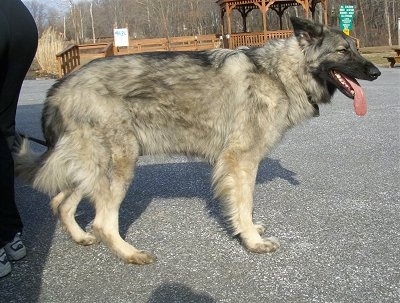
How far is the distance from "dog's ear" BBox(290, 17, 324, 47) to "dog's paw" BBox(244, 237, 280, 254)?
1.69 metres

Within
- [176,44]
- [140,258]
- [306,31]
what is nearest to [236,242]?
[140,258]

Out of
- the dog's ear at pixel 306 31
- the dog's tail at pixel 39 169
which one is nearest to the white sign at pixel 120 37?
the dog's ear at pixel 306 31

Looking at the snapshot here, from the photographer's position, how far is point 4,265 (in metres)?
3.27

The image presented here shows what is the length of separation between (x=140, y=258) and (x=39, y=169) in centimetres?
107

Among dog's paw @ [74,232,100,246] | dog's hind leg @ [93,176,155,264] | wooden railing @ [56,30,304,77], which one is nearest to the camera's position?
dog's hind leg @ [93,176,155,264]

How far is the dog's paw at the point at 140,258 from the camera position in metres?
3.38

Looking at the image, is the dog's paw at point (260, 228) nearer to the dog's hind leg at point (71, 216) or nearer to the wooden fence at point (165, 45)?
the dog's hind leg at point (71, 216)

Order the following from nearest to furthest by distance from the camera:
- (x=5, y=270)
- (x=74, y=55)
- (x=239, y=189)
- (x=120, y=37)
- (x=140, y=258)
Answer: (x=5, y=270), (x=140, y=258), (x=239, y=189), (x=74, y=55), (x=120, y=37)

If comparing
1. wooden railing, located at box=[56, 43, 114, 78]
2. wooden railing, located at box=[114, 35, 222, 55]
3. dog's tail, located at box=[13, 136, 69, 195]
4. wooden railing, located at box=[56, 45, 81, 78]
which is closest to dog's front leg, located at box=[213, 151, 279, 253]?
dog's tail, located at box=[13, 136, 69, 195]

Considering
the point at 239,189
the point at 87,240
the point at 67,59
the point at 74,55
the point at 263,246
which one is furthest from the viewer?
the point at 74,55

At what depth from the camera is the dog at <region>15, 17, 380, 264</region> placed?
3490 millimetres

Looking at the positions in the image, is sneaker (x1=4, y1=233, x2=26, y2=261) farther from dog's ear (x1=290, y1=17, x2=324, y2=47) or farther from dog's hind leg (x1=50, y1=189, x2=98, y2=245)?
dog's ear (x1=290, y1=17, x2=324, y2=47)

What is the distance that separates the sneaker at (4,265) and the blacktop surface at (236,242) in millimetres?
62

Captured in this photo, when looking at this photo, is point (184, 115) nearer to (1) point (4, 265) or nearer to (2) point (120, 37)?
(1) point (4, 265)
